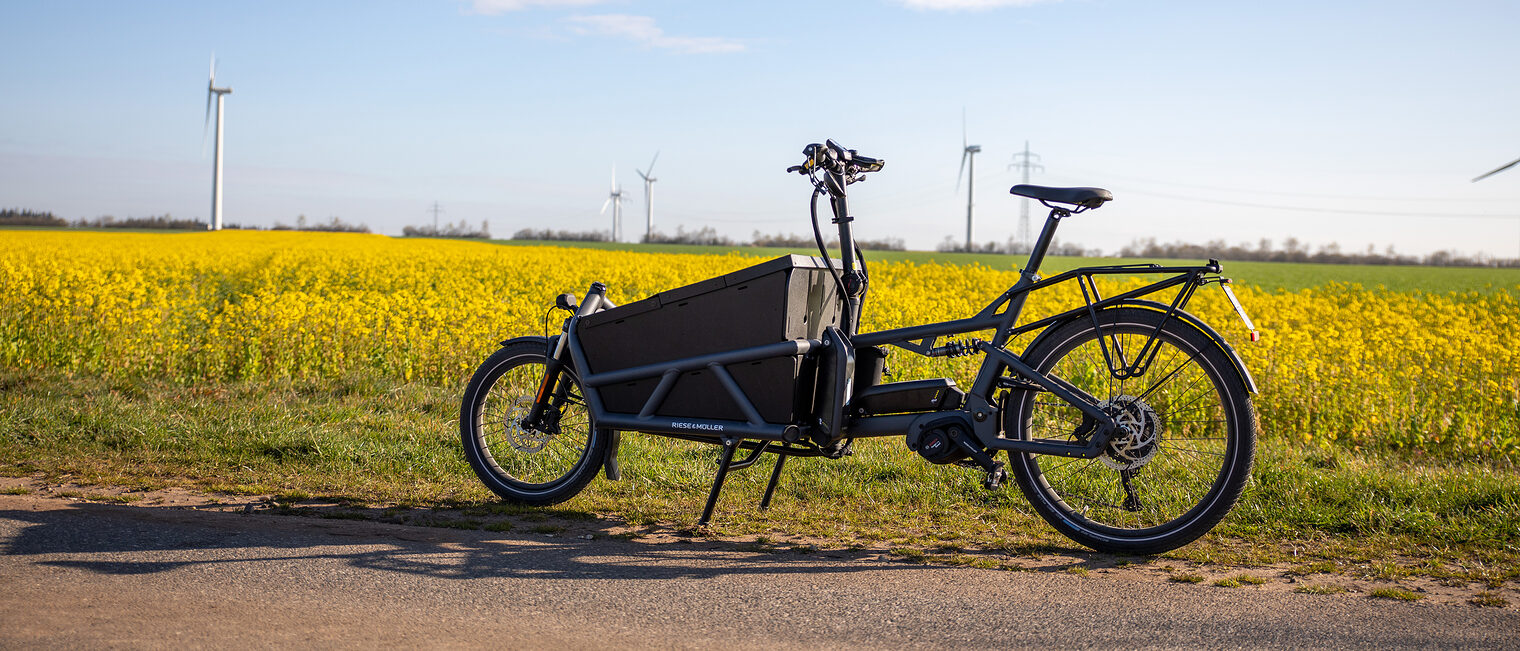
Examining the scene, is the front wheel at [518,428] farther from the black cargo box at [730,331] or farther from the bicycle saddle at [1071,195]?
the bicycle saddle at [1071,195]

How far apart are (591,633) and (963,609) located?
49.2 inches

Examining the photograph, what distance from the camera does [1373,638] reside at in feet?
10.8

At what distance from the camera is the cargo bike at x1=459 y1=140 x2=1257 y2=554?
4.21 meters

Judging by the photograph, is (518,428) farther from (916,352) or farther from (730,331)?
(916,352)

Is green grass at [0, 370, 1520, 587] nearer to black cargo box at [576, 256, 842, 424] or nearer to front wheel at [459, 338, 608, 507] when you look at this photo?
front wheel at [459, 338, 608, 507]

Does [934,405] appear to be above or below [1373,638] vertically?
above

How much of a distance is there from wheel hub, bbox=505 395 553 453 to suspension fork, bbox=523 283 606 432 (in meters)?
0.03

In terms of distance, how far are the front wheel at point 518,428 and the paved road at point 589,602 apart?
40.8 inches

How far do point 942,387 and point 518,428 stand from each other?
7.62 ft

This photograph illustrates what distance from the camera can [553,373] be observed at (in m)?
5.50

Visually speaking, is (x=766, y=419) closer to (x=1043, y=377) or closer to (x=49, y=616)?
(x=1043, y=377)

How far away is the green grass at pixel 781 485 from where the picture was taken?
4461 millimetres

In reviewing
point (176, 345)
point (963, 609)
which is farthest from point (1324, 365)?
point (176, 345)

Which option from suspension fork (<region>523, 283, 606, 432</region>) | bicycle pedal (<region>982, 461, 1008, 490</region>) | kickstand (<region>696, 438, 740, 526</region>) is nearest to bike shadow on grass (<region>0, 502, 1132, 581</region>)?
kickstand (<region>696, 438, 740, 526</region>)
